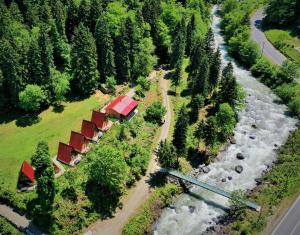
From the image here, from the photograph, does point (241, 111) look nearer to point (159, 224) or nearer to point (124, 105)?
point (124, 105)

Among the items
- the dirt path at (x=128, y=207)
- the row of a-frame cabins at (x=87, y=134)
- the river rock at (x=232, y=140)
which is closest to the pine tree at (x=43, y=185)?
the row of a-frame cabins at (x=87, y=134)

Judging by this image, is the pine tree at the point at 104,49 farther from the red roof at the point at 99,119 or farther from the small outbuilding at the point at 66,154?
the small outbuilding at the point at 66,154

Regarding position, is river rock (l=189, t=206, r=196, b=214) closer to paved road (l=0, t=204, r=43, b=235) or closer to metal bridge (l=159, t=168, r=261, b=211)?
metal bridge (l=159, t=168, r=261, b=211)

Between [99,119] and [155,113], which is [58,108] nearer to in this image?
[99,119]

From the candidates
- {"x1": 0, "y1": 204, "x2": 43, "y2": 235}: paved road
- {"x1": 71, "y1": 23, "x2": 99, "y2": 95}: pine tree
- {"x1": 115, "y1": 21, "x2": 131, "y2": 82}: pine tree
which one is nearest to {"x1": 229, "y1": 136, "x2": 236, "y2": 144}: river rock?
{"x1": 115, "y1": 21, "x2": 131, "y2": 82}: pine tree

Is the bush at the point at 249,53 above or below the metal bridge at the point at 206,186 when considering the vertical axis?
above

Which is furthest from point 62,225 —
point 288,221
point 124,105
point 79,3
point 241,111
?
point 79,3

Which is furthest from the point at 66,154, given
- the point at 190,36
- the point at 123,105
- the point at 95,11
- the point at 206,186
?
the point at 190,36
